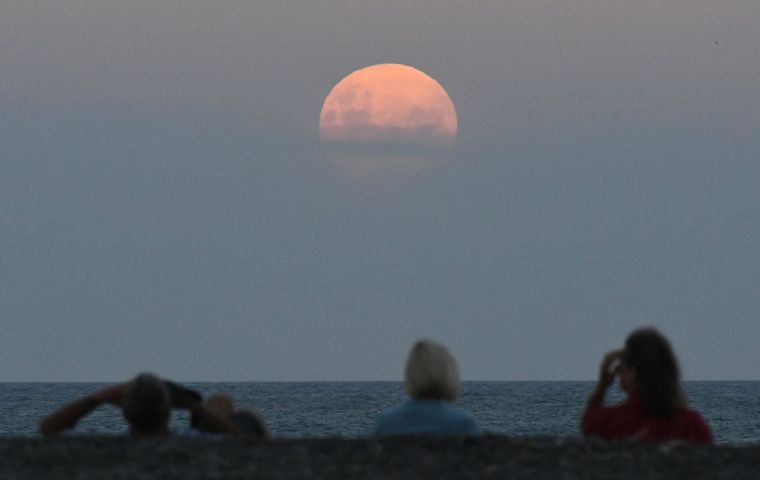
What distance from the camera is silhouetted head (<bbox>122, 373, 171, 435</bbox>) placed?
866 centimetres

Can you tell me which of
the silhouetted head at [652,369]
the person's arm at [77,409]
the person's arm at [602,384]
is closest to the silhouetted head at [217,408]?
the person's arm at [77,409]

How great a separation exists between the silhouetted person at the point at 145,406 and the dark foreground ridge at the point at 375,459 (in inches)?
6.2

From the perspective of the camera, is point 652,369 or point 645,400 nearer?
point 652,369

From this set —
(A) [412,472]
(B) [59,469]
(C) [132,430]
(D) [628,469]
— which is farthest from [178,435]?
(D) [628,469]

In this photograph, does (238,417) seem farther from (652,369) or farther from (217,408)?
(652,369)

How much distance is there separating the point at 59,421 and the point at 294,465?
6.17 feet

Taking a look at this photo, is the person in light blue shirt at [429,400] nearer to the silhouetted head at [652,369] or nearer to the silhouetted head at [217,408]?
the silhouetted head at [652,369]

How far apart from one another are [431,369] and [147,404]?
Result: 1.81 meters

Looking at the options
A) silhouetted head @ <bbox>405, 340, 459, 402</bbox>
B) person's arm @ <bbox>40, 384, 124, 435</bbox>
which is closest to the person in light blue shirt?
silhouetted head @ <bbox>405, 340, 459, 402</bbox>

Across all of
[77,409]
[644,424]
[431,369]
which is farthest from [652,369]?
[77,409]

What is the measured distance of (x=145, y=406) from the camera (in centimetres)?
887

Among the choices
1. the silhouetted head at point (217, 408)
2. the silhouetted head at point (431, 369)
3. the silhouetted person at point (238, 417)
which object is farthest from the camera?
the silhouetted person at point (238, 417)

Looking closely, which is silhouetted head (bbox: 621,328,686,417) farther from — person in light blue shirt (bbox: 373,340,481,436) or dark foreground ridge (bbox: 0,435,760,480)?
person in light blue shirt (bbox: 373,340,481,436)

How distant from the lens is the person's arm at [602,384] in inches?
366
